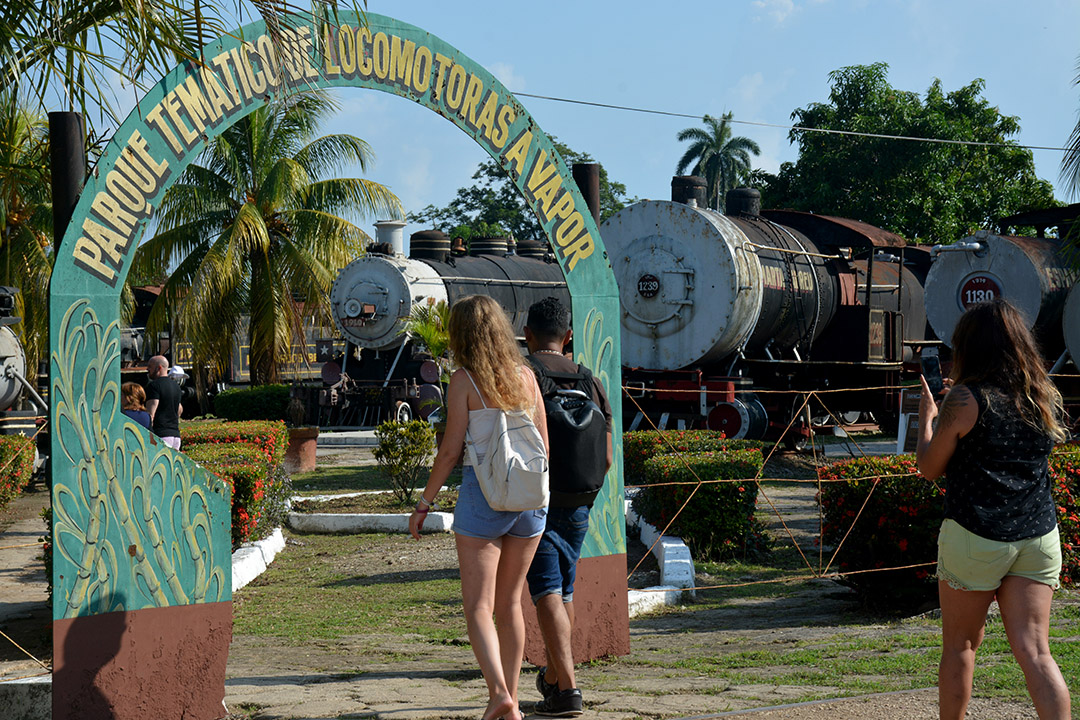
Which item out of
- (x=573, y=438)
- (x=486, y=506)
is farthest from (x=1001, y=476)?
(x=486, y=506)

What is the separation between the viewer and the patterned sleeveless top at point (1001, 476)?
3893 mm

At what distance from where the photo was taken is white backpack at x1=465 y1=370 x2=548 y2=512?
4234 mm

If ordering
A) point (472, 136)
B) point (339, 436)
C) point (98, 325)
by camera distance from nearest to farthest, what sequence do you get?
point (98, 325)
point (472, 136)
point (339, 436)

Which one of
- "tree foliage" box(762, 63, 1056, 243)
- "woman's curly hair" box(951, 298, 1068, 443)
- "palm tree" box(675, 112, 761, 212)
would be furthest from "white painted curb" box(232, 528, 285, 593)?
"palm tree" box(675, 112, 761, 212)

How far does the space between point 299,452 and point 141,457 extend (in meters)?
11.5

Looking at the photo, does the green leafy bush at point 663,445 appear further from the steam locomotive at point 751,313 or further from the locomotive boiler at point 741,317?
the locomotive boiler at point 741,317

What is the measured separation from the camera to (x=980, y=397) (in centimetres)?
396

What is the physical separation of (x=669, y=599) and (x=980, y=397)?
4.17m

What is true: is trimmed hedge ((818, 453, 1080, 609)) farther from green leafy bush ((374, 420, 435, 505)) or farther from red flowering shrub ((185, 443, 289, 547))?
green leafy bush ((374, 420, 435, 505))

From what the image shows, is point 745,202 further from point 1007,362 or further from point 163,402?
point 1007,362

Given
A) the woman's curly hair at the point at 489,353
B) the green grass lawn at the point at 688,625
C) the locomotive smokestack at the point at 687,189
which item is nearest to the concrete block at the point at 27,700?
the green grass lawn at the point at 688,625

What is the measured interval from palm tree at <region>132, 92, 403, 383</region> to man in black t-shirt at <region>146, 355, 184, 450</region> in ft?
39.4

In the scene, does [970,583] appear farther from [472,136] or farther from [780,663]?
[472,136]

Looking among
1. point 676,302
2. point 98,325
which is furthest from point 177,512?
point 676,302
